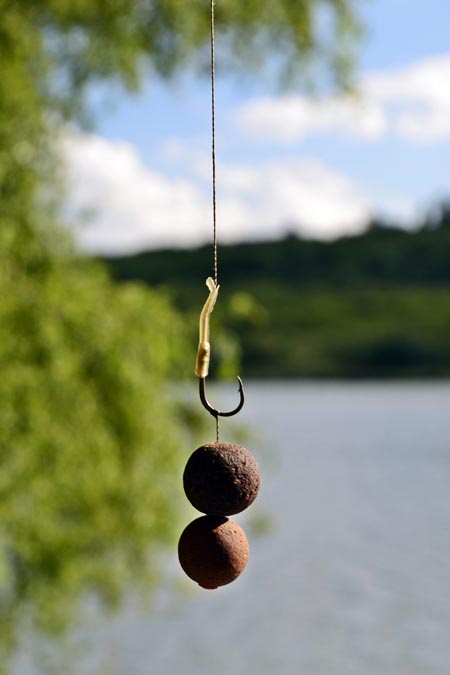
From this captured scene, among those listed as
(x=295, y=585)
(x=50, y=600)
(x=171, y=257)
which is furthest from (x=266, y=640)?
(x=171, y=257)

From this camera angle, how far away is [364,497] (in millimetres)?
20391

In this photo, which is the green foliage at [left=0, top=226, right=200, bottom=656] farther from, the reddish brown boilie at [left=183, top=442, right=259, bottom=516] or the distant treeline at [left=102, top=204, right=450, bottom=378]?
the distant treeline at [left=102, top=204, right=450, bottom=378]

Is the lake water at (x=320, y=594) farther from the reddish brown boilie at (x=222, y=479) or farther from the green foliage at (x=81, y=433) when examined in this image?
the reddish brown boilie at (x=222, y=479)

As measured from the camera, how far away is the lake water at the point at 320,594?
10.9m

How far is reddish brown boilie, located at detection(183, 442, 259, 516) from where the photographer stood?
135 centimetres

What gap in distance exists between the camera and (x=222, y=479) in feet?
4.43

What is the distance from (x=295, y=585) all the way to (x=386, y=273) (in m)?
46.8

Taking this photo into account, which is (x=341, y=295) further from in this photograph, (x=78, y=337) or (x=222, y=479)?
(x=222, y=479)

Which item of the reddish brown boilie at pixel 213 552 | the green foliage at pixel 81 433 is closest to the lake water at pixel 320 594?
the green foliage at pixel 81 433

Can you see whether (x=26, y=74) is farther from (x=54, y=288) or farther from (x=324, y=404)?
(x=324, y=404)

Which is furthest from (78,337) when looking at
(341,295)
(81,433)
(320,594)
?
(341,295)

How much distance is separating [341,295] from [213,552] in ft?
189

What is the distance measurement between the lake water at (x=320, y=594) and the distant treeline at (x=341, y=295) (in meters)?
27.2

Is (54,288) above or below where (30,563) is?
above
